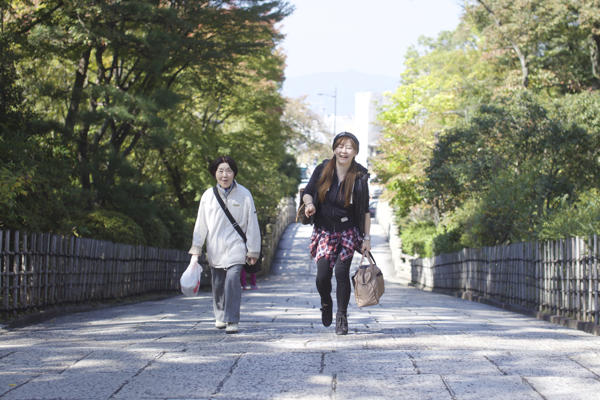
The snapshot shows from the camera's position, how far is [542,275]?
371 inches

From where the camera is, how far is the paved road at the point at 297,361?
3770 millimetres

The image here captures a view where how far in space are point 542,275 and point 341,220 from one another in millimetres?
4782

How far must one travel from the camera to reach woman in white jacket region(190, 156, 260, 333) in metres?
6.32

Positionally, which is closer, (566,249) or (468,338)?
(468,338)

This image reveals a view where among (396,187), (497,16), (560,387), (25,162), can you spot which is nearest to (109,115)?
(25,162)

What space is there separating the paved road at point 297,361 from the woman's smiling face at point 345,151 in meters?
1.63

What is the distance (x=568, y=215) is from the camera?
36.2 ft

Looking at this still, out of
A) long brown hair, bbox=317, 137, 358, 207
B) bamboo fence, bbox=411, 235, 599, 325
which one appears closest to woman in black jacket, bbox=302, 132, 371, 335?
long brown hair, bbox=317, 137, 358, 207

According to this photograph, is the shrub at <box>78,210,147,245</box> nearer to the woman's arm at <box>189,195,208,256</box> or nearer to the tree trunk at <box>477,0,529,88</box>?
the woman's arm at <box>189,195,208,256</box>

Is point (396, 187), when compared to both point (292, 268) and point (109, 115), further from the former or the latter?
point (109, 115)

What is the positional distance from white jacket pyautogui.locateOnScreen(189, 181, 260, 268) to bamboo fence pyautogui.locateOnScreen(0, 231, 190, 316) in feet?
8.05

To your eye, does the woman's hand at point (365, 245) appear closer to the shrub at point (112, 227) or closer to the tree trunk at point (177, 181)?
the shrub at point (112, 227)

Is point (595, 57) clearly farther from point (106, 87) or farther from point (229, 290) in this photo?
point (229, 290)

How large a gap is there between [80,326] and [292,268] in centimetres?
2487
